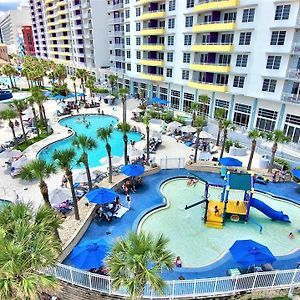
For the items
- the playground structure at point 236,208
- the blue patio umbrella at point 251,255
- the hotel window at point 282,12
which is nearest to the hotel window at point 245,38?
the hotel window at point 282,12

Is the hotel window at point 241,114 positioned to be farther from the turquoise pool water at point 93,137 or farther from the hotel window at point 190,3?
the hotel window at point 190,3

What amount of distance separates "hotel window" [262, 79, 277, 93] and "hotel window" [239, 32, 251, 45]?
18.7ft

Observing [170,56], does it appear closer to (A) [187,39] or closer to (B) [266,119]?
(A) [187,39]

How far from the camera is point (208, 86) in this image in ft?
128

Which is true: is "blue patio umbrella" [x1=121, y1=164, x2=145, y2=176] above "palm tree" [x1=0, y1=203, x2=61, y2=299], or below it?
below

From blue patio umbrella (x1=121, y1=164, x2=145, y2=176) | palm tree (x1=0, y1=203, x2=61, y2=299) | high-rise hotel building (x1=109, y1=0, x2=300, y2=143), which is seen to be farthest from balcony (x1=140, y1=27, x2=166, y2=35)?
palm tree (x1=0, y1=203, x2=61, y2=299)

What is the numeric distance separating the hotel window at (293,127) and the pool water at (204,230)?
13.1m

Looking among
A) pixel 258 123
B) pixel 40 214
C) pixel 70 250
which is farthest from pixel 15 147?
pixel 258 123

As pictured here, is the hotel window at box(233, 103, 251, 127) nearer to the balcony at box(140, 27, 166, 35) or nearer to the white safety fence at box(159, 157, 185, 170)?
the white safety fence at box(159, 157, 185, 170)

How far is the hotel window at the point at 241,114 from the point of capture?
3657 centimetres

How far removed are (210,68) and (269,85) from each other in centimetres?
920

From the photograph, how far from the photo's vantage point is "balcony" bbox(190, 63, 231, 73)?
35.8 m

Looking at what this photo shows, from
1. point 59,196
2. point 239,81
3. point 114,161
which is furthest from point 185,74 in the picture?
point 59,196

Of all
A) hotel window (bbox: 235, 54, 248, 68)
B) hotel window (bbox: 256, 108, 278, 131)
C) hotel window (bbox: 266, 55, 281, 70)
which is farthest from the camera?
hotel window (bbox: 235, 54, 248, 68)
